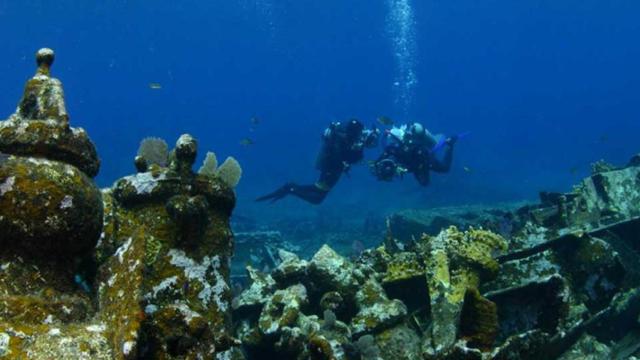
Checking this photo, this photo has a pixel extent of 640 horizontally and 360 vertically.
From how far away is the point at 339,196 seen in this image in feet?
152

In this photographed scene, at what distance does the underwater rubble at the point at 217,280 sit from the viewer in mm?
2828

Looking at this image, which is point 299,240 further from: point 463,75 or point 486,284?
point 463,75

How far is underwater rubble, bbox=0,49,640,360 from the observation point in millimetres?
2828

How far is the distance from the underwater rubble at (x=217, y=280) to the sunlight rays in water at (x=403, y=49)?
13414 centimetres

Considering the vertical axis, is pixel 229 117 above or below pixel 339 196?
above

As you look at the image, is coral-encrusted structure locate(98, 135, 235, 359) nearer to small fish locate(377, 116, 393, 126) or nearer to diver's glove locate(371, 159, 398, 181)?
diver's glove locate(371, 159, 398, 181)

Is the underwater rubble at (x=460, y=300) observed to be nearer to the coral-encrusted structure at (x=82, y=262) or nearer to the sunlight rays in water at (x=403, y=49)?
the coral-encrusted structure at (x=82, y=262)

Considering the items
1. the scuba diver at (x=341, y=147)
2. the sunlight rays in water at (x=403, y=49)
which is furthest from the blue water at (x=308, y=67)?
the scuba diver at (x=341, y=147)

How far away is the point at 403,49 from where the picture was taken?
160 m

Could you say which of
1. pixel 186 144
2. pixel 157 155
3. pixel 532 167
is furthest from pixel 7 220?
pixel 532 167

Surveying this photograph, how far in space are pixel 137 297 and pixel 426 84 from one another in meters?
198

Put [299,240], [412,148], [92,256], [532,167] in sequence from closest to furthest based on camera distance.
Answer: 1. [92,256]
2. [412,148]
3. [299,240]
4. [532,167]

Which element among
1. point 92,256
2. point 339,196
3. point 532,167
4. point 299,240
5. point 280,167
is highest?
point 280,167

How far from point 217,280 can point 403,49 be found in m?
164
